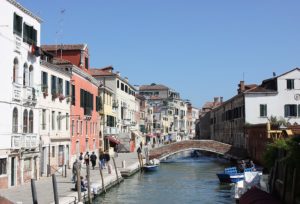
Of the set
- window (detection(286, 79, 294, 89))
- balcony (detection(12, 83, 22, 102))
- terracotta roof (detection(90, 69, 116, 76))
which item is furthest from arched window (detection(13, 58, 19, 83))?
window (detection(286, 79, 294, 89))

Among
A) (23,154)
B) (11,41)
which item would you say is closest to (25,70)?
(11,41)

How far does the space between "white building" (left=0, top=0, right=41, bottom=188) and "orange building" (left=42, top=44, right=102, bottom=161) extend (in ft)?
25.3

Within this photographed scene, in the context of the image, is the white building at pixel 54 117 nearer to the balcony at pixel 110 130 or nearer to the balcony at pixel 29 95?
the balcony at pixel 29 95

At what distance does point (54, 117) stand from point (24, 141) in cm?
655

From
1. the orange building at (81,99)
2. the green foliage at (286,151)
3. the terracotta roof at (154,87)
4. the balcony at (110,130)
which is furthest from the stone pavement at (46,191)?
the terracotta roof at (154,87)

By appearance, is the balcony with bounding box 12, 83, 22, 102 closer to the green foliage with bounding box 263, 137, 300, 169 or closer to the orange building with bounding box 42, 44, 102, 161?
the orange building with bounding box 42, 44, 102, 161

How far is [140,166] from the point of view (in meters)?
40.6

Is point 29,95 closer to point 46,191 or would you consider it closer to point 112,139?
point 46,191

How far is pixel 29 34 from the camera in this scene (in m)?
24.8

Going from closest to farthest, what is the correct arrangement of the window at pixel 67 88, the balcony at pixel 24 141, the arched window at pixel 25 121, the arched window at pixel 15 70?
1. the balcony at pixel 24 141
2. the arched window at pixel 15 70
3. the arched window at pixel 25 121
4. the window at pixel 67 88

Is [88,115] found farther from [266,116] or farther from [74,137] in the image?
[266,116]

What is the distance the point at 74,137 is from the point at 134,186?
6.64 meters

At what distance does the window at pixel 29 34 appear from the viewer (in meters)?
24.2

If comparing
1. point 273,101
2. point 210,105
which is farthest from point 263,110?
point 210,105
